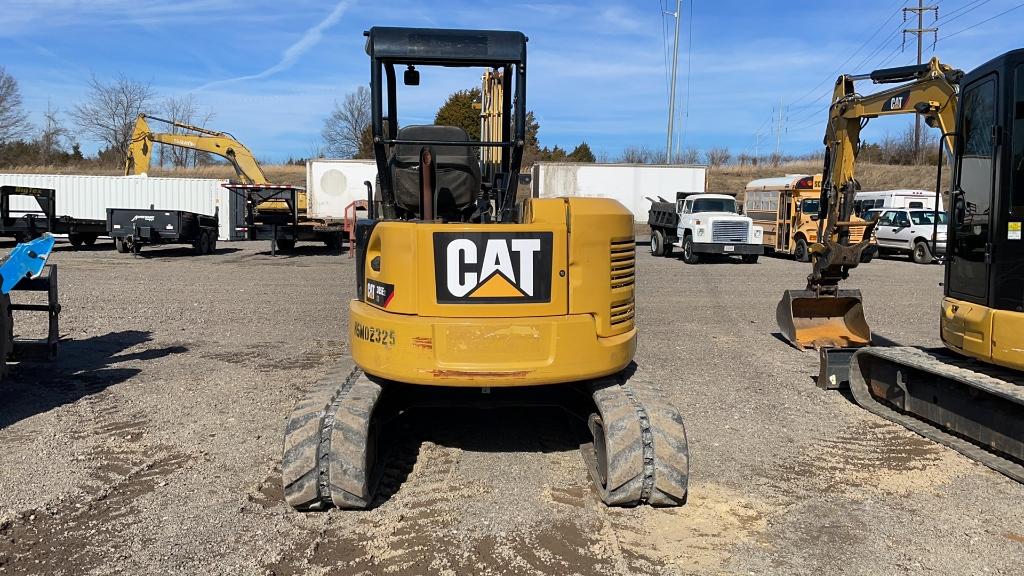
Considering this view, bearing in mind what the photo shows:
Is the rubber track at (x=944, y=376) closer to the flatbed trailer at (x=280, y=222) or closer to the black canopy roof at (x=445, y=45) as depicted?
the black canopy roof at (x=445, y=45)

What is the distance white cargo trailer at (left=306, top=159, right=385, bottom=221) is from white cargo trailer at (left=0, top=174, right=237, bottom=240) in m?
4.01

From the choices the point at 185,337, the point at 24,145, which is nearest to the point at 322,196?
the point at 185,337

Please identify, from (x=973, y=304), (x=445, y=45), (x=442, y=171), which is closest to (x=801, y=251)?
(x=973, y=304)

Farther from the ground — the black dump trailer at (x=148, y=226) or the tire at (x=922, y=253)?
the black dump trailer at (x=148, y=226)

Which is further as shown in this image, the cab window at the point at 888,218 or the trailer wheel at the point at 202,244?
the cab window at the point at 888,218

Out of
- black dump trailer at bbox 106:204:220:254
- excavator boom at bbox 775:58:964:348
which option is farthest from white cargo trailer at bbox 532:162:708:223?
excavator boom at bbox 775:58:964:348

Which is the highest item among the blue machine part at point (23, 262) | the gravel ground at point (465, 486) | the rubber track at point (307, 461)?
the blue machine part at point (23, 262)

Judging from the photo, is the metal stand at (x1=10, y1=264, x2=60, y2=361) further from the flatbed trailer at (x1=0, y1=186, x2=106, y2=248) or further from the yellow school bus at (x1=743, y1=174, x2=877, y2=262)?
the yellow school bus at (x1=743, y1=174, x2=877, y2=262)

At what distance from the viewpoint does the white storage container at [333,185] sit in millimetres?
27391

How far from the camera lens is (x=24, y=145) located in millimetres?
58969

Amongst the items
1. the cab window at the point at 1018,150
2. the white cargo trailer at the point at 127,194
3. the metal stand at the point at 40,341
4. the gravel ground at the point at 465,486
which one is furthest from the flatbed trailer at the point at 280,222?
the cab window at the point at 1018,150

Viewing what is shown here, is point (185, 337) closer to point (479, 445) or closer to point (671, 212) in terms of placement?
point (479, 445)

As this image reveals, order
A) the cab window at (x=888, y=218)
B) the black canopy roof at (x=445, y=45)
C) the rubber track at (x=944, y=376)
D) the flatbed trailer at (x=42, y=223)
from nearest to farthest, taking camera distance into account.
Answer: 1. the black canopy roof at (x=445, y=45)
2. the rubber track at (x=944, y=376)
3. the flatbed trailer at (x=42, y=223)
4. the cab window at (x=888, y=218)

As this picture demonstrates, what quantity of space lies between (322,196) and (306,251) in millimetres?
2825
